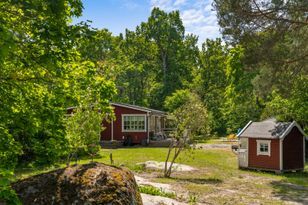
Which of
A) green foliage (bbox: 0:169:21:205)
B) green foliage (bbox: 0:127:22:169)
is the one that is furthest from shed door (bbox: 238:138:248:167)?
green foliage (bbox: 0:169:21:205)

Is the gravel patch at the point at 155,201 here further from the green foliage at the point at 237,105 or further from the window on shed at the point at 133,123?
the window on shed at the point at 133,123

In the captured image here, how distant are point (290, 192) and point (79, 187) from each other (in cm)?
1182

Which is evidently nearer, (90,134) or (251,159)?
(90,134)

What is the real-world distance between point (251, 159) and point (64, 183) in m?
17.5

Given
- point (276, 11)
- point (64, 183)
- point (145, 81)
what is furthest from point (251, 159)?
point (145, 81)

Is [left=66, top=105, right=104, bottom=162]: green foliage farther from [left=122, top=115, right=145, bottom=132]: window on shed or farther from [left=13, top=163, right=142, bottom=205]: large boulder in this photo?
[left=122, top=115, right=145, bottom=132]: window on shed

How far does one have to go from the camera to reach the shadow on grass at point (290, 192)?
1376 cm

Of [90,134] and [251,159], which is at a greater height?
[90,134]

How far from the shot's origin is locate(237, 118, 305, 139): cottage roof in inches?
839

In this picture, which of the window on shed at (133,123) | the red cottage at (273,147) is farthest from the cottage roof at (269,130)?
the window on shed at (133,123)

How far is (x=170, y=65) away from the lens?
194ft

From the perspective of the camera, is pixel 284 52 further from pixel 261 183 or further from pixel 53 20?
pixel 53 20

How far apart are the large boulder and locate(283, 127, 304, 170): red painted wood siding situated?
16.9m

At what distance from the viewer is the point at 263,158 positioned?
21578 mm
